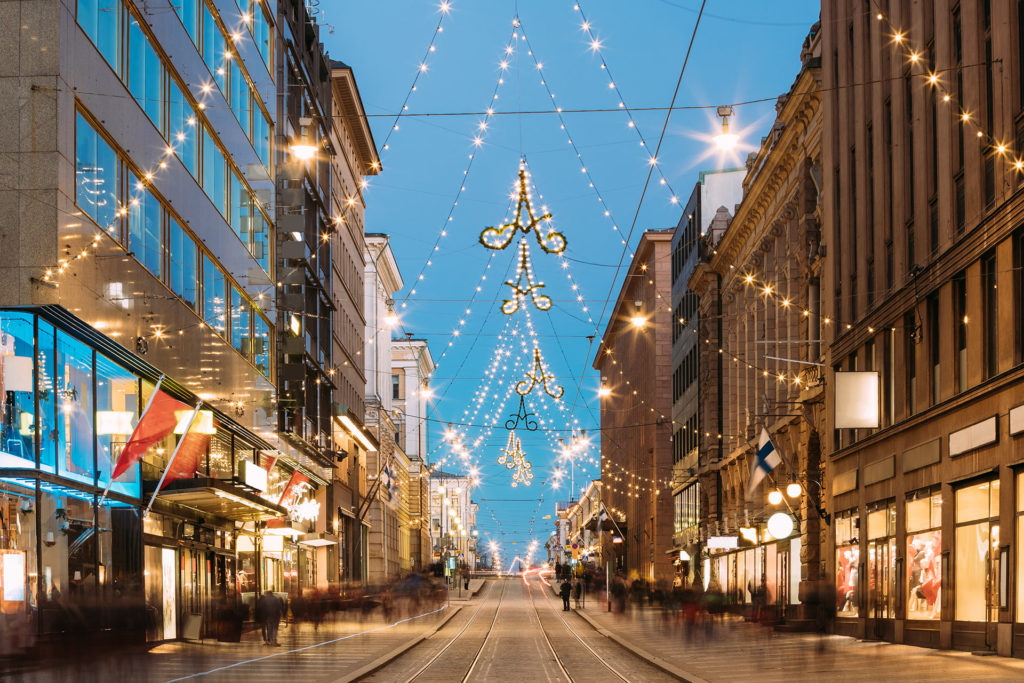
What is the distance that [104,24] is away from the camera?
88.7 feet

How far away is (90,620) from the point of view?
2666 centimetres

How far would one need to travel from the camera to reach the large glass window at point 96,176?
25.2 m

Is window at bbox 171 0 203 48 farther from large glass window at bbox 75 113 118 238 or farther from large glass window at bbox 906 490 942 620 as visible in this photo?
large glass window at bbox 906 490 942 620

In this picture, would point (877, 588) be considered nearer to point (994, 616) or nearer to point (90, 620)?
point (994, 616)

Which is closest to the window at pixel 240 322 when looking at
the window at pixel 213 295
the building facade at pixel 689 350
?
the window at pixel 213 295

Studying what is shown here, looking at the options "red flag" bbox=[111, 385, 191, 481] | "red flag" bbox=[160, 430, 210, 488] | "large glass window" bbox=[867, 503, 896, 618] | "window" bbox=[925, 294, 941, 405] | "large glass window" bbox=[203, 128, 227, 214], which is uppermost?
"large glass window" bbox=[203, 128, 227, 214]

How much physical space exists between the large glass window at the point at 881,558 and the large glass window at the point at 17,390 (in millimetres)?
22063

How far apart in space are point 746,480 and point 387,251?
129 feet

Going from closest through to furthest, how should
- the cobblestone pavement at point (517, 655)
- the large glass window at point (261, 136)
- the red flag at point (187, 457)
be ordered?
1. the cobblestone pavement at point (517, 655)
2. the red flag at point (187, 457)
3. the large glass window at point (261, 136)

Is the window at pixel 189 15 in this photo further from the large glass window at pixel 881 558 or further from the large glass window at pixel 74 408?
the large glass window at pixel 881 558

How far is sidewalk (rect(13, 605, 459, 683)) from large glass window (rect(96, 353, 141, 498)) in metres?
3.66

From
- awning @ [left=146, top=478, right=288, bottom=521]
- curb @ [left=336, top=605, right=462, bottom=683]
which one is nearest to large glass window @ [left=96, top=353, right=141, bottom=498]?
→ awning @ [left=146, top=478, right=288, bottom=521]

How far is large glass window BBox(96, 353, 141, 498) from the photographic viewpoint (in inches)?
1087

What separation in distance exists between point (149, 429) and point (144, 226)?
5.26 meters
